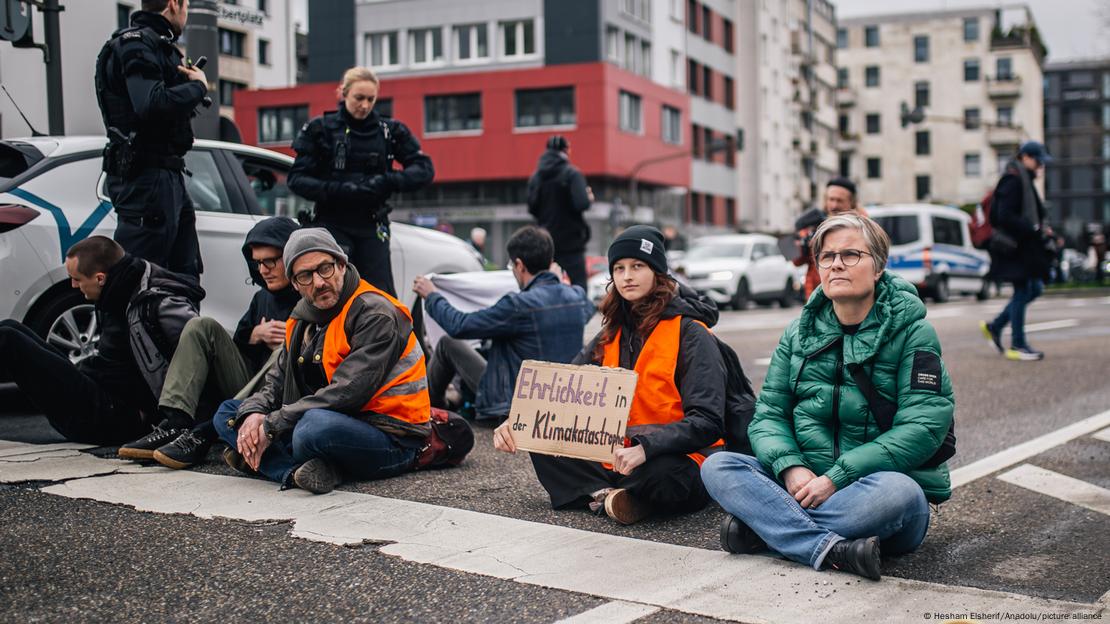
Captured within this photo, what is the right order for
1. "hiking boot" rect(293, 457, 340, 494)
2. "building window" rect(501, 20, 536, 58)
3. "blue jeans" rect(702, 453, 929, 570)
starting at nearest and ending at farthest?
"blue jeans" rect(702, 453, 929, 570) → "hiking boot" rect(293, 457, 340, 494) → "building window" rect(501, 20, 536, 58)

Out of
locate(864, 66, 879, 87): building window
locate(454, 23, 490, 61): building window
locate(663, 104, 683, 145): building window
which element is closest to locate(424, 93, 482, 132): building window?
locate(454, 23, 490, 61): building window

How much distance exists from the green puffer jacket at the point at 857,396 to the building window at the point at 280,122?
53480mm

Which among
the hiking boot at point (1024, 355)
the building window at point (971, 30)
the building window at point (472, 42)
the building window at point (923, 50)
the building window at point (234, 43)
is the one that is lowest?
the hiking boot at point (1024, 355)

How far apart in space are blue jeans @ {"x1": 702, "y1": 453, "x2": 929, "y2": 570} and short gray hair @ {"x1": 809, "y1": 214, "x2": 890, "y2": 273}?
2.59 ft

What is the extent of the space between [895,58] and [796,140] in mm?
24586

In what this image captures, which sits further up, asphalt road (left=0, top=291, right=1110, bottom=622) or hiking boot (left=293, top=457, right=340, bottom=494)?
hiking boot (left=293, top=457, right=340, bottom=494)

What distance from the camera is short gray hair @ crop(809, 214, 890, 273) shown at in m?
4.43

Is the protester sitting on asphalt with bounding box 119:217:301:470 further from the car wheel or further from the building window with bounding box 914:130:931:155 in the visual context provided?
the building window with bounding box 914:130:931:155

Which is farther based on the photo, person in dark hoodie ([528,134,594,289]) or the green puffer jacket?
person in dark hoodie ([528,134,594,289])

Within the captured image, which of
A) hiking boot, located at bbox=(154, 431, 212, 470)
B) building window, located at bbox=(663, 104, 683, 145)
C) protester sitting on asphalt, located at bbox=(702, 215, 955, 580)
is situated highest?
building window, located at bbox=(663, 104, 683, 145)

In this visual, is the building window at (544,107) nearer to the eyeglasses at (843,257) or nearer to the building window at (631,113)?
the building window at (631,113)

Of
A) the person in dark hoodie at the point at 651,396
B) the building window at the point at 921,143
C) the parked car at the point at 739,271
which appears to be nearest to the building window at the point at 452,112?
the parked car at the point at 739,271

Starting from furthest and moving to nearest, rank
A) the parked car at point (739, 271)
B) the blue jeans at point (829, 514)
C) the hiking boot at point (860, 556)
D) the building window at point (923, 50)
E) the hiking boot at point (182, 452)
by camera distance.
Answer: the building window at point (923, 50) < the parked car at point (739, 271) < the hiking boot at point (182, 452) < the blue jeans at point (829, 514) < the hiking boot at point (860, 556)

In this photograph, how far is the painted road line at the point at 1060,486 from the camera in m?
5.51
